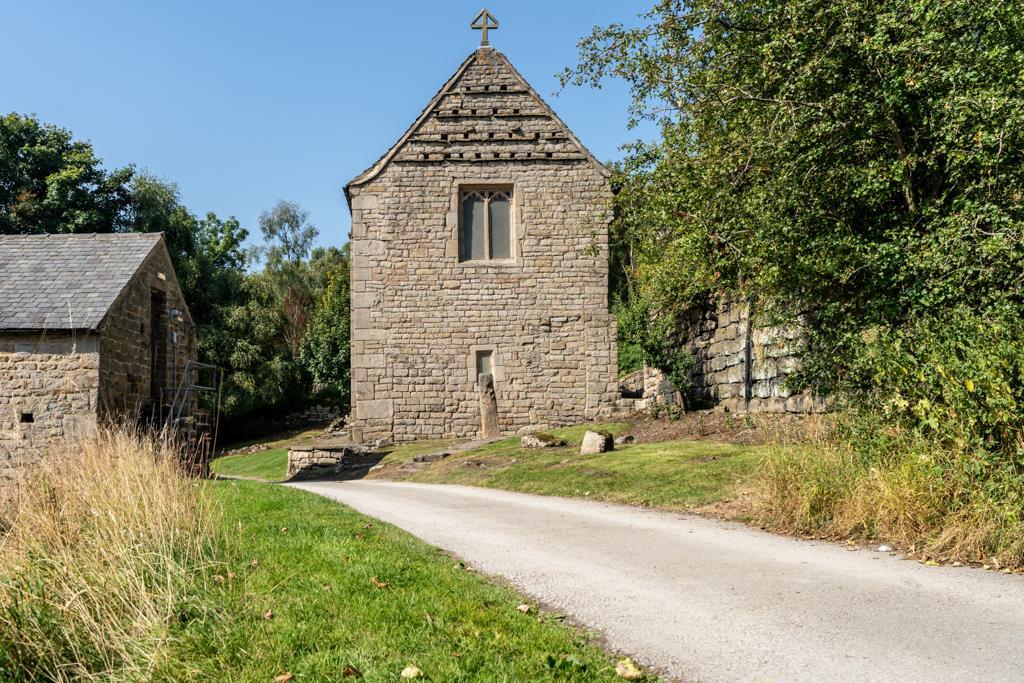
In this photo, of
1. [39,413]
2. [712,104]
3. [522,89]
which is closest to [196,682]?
[712,104]

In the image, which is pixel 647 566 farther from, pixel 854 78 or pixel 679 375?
pixel 679 375

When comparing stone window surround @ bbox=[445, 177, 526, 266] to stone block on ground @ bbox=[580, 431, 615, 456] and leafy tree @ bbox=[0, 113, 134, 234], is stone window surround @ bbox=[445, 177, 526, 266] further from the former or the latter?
leafy tree @ bbox=[0, 113, 134, 234]

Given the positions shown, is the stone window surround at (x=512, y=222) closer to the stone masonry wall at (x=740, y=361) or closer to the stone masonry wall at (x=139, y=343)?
the stone masonry wall at (x=740, y=361)

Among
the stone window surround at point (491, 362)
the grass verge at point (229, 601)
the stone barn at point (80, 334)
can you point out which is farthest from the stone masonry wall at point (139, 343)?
the grass verge at point (229, 601)

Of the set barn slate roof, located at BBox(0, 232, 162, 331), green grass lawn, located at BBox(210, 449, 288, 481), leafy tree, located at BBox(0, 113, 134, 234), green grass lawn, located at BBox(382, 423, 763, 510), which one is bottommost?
green grass lawn, located at BBox(210, 449, 288, 481)

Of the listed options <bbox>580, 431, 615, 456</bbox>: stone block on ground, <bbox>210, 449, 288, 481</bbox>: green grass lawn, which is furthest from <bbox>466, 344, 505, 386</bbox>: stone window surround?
<bbox>580, 431, 615, 456</bbox>: stone block on ground

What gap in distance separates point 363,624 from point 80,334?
47.3 ft

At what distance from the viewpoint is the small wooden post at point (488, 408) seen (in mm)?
22281

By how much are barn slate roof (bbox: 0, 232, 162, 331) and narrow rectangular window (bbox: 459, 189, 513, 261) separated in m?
7.83

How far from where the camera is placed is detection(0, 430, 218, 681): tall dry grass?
5.98m

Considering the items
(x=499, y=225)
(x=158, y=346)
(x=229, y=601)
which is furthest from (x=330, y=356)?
(x=229, y=601)

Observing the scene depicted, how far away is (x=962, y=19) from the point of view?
9.08m

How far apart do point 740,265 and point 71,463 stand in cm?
861

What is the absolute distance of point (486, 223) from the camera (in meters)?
23.4
